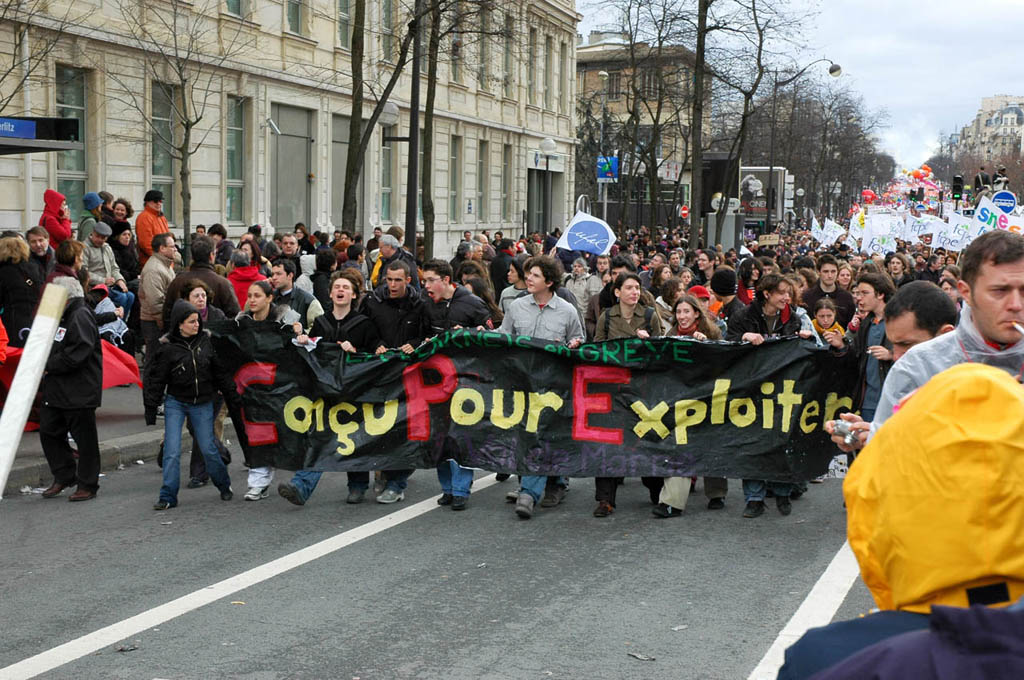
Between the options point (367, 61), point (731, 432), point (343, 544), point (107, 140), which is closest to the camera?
point (343, 544)

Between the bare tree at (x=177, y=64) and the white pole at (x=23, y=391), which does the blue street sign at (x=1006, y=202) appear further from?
the white pole at (x=23, y=391)

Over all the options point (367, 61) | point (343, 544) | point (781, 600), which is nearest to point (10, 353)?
point (343, 544)

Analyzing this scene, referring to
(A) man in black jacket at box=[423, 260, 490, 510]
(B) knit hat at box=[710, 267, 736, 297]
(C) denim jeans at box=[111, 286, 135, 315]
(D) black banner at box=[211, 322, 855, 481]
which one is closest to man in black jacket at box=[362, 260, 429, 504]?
(A) man in black jacket at box=[423, 260, 490, 510]

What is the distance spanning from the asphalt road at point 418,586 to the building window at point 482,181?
1372 inches

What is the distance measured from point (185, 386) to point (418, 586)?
301 centimetres

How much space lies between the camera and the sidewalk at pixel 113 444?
9844mm

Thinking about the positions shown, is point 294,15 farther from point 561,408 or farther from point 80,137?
point 561,408

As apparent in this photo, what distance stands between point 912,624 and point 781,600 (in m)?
4.80

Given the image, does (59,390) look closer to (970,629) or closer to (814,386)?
(814,386)

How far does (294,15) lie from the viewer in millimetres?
30500

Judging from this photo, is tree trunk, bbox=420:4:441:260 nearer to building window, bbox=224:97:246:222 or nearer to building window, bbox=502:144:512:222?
building window, bbox=224:97:246:222

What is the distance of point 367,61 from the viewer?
34344 mm

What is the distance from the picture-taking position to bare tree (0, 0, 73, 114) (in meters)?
19.1

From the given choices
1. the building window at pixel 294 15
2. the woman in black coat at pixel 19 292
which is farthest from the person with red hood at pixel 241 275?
the building window at pixel 294 15
